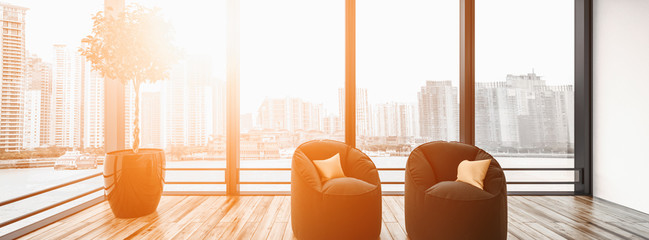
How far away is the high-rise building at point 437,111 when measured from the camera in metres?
4.05

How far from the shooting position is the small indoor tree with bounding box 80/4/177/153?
2926 millimetres

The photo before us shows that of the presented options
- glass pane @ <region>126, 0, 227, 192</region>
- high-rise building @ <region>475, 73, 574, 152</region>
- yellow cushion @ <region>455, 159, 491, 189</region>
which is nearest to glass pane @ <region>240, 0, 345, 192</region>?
glass pane @ <region>126, 0, 227, 192</region>

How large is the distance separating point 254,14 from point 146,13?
1429mm

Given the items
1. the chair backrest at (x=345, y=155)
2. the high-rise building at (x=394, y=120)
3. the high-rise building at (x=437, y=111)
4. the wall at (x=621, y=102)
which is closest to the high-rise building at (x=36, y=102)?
the chair backrest at (x=345, y=155)

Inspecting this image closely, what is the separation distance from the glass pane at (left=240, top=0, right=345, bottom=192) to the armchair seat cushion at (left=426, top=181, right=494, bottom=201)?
185cm

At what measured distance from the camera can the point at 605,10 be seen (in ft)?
12.2

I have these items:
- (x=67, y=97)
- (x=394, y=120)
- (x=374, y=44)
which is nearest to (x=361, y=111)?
(x=394, y=120)

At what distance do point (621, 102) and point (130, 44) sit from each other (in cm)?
600

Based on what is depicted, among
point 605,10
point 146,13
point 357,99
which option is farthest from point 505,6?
point 146,13

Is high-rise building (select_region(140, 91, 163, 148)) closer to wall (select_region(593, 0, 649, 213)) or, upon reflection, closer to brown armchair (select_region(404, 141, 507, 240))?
brown armchair (select_region(404, 141, 507, 240))

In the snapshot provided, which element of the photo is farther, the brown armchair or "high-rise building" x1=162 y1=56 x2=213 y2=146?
"high-rise building" x1=162 y1=56 x2=213 y2=146

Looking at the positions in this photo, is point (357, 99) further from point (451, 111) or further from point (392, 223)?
point (392, 223)

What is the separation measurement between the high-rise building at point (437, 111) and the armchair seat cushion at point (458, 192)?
185cm

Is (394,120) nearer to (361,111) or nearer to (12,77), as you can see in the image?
(361,111)
